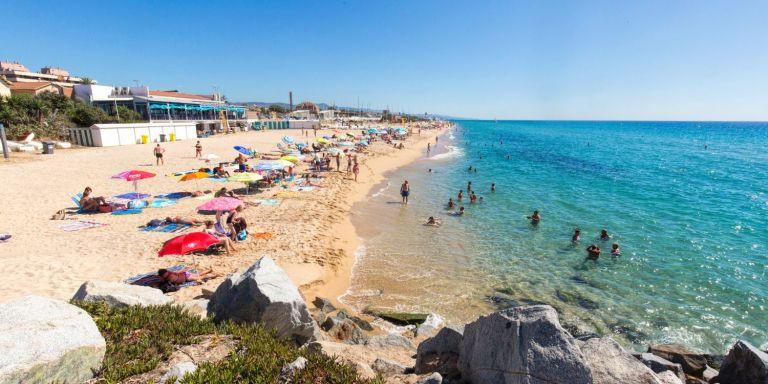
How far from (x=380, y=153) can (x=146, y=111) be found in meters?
31.7

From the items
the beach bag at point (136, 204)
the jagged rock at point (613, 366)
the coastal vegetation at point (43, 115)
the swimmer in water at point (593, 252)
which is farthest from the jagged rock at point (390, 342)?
the coastal vegetation at point (43, 115)

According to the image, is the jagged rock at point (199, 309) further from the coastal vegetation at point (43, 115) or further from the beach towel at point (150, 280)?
the coastal vegetation at point (43, 115)

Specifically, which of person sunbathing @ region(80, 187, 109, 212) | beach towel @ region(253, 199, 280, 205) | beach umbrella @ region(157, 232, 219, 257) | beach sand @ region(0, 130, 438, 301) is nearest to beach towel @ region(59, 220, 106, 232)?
beach sand @ region(0, 130, 438, 301)

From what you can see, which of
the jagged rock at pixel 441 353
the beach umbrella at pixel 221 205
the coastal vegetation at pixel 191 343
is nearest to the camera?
the coastal vegetation at pixel 191 343

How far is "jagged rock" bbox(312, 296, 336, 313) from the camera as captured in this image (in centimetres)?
882

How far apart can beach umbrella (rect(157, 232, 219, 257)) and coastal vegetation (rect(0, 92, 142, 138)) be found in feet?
107

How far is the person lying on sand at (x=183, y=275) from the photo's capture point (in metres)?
8.55

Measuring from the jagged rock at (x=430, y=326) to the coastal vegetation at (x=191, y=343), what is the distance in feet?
11.5

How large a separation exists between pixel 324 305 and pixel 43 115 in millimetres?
38400

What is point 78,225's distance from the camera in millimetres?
12391

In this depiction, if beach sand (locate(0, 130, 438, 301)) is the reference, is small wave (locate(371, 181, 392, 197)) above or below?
below

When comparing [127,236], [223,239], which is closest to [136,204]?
[127,236]

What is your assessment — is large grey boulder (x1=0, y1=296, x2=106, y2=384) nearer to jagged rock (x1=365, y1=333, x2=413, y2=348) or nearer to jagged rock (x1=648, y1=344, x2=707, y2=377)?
jagged rock (x1=365, y1=333, x2=413, y2=348)

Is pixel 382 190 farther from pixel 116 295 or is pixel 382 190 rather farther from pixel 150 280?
pixel 116 295
